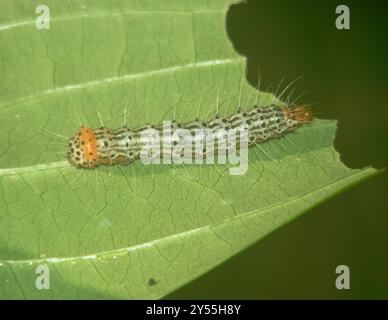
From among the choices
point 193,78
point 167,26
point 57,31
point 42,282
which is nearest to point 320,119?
point 193,78

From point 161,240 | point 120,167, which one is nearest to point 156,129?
point 120,167

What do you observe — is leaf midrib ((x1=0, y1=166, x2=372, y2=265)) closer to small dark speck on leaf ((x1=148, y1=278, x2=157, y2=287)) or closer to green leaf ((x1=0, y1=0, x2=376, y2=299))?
green leaf ((x1=0, y1=0, x2=376, y2=299))

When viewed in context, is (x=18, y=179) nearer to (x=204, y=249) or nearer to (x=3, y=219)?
(x=3, y=219)

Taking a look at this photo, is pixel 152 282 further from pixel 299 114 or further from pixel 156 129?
pixel 299 114

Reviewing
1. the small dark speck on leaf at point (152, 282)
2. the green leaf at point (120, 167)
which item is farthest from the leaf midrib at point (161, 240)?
the small dark speck on leaf at point (152, 282)

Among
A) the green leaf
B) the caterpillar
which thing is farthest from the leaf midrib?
the caterpillar

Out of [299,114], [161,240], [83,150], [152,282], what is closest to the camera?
[152,282]
